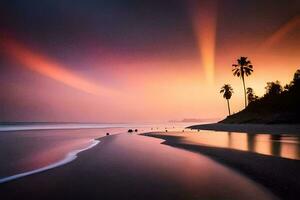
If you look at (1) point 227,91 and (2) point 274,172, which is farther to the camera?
(1) point 227,91

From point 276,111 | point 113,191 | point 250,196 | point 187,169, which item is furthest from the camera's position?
point 276,111

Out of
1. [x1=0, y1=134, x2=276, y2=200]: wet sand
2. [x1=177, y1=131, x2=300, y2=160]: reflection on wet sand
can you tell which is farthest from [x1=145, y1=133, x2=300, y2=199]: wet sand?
[x1=177, y1=131, x2=300, y2=160]: reflection on wet sand

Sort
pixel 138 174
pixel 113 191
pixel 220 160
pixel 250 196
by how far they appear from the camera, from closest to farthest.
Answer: pixel 250 196 < pixel 113 191 < pixel 138 174 < pixel 220 160

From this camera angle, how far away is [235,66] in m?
96.0

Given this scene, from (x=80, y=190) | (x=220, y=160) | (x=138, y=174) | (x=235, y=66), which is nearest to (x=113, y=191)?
(x=80, y=190)

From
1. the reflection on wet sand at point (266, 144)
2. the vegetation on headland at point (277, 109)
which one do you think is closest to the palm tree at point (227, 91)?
the vegetation on headland at point (277, 109)

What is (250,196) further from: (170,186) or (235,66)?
(235,66)

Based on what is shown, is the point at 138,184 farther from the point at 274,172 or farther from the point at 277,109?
the point at 277,109

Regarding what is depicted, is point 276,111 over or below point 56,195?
over

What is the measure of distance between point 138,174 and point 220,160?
21.4 ft

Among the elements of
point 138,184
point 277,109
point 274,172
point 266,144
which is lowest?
point 138,184

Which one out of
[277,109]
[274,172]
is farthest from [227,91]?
[274,172]

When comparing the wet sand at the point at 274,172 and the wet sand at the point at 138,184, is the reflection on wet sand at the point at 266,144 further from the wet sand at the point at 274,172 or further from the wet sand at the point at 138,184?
the wet sand at the point at 138,184

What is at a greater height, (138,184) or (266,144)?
(266,144)
